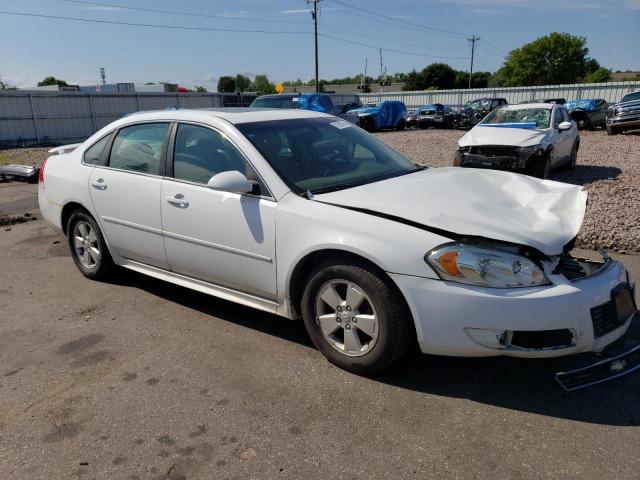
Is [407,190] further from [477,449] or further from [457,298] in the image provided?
[477,449]

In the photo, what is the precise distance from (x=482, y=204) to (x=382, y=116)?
25.2 metres

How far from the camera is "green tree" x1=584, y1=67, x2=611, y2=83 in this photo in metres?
86.3

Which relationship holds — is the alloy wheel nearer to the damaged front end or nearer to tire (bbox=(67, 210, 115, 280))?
tire (bbox=(67, 210, 115, 280))

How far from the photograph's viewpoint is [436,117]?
2909 cm

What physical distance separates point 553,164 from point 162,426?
354 inches

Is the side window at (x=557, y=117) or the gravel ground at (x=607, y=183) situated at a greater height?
the side window at (x=557, y=117)

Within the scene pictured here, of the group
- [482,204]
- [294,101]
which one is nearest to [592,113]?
[294,101]

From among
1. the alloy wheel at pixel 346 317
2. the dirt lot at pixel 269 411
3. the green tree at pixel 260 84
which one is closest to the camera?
the dirt lot at pixel 269 411

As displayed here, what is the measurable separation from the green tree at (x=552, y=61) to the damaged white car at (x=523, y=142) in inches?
3312

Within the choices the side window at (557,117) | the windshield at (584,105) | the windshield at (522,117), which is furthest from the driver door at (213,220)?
the windshield at (584,105)

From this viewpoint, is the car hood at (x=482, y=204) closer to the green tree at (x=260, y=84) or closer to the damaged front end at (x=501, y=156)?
the damaged front end at (x=501, y=156)

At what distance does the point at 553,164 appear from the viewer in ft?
31.7

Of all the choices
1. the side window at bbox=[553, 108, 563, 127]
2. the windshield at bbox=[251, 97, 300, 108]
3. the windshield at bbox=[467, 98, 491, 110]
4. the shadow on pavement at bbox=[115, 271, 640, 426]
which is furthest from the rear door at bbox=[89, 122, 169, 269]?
the windshield at bbox=[467, 98, 491, 110]

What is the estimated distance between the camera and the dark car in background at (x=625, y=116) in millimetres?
17984
